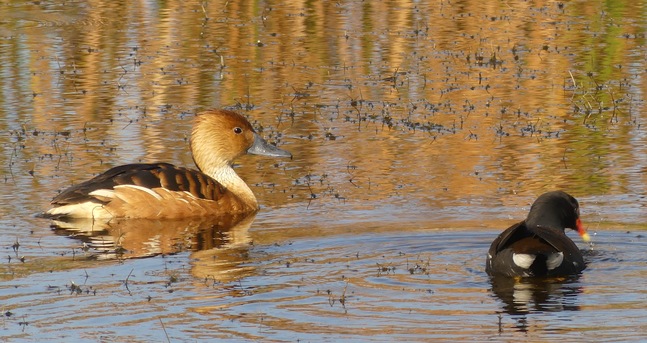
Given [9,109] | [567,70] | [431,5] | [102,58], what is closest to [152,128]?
[9,109]

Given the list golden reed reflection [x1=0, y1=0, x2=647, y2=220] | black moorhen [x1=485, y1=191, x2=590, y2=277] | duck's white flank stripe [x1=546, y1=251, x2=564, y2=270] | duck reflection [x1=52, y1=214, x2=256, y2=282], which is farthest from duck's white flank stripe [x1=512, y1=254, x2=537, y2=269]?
golden reed reflection [x1=0, y1=0, x2=647, y2=220]

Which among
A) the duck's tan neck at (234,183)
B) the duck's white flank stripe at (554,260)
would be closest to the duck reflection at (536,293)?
the duck's white flank stripe at (554,260)

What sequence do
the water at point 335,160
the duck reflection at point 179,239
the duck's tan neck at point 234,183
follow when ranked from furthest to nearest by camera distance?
the duck's tan neck at point 234,183 < the duck reflection at point 179,239 < the water at point 335,160

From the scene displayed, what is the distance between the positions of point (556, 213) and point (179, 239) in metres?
3.08

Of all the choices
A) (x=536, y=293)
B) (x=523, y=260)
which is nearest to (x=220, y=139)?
(x=523, y=260)

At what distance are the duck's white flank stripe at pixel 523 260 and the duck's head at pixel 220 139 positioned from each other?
4.31 m

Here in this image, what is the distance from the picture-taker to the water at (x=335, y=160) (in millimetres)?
8977

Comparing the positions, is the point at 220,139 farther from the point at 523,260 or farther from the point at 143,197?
the point at 523,260

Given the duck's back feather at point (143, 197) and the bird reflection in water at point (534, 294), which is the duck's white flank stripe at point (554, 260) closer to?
the bird reflection in water at point (534, 294)

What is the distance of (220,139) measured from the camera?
13805mm

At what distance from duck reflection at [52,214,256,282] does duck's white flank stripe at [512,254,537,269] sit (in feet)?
6.14

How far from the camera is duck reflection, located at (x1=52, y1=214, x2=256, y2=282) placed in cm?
1058

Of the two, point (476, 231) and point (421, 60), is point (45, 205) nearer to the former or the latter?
point (476, 231)

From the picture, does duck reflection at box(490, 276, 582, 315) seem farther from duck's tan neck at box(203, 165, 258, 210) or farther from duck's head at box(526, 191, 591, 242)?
duck's tan neck at box(203, 165, 258, 210)
